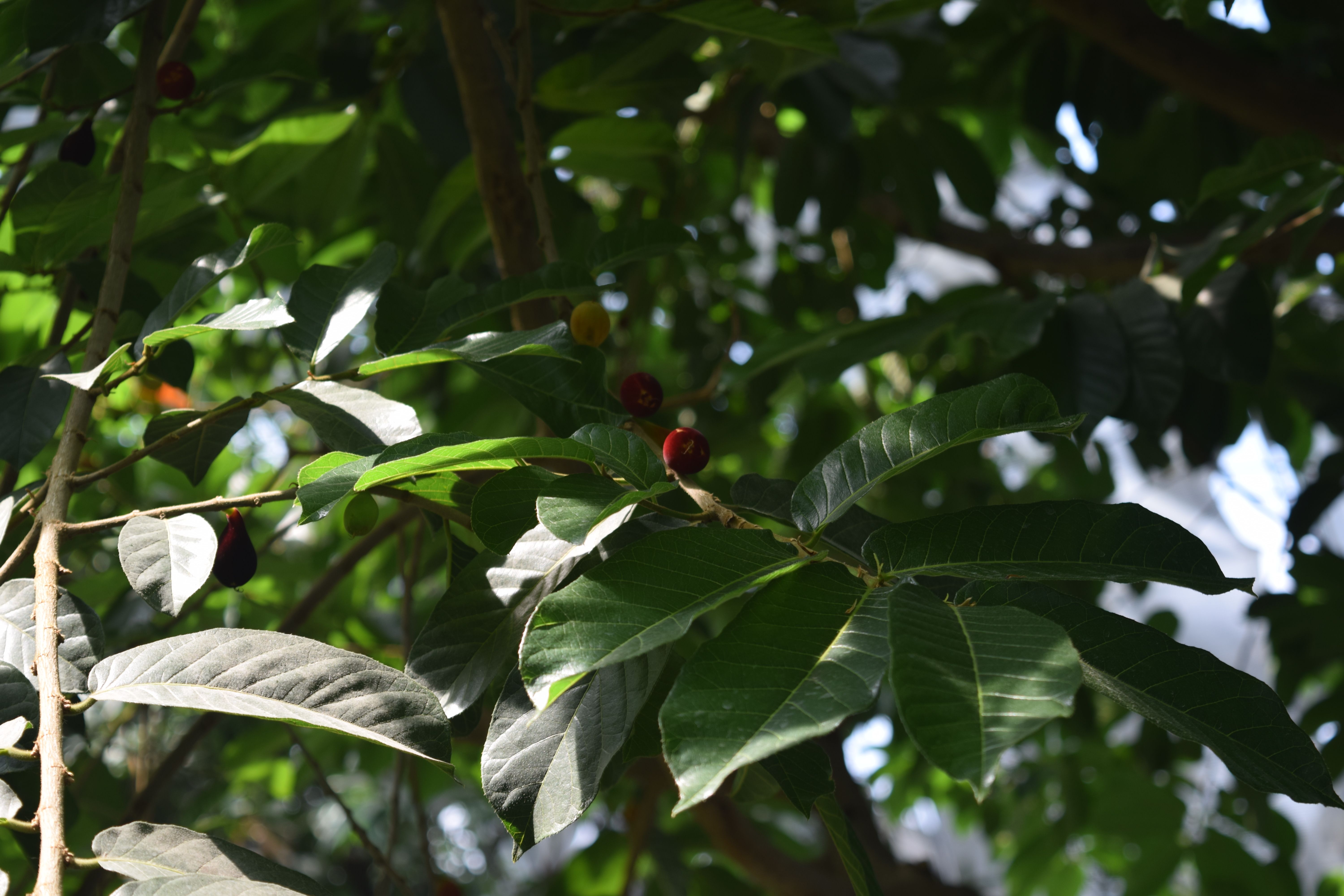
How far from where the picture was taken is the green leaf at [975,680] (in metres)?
0.28

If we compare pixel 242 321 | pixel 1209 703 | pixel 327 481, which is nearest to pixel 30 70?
pixel 242 321

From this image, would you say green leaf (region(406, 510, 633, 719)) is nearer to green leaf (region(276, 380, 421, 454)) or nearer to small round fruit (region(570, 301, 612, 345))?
green leaf (region(276, 380, 421, 454))

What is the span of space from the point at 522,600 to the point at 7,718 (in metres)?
0.22

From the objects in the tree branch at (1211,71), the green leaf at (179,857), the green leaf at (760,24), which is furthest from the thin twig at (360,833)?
the tree branch at (1211,71)

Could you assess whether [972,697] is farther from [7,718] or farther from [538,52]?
[538,52]

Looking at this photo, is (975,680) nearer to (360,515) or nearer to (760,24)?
(360,515)

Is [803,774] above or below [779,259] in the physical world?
above

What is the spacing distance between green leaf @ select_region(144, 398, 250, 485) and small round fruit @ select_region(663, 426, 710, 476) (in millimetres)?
243

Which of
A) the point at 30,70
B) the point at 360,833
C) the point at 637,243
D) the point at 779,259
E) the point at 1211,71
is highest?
the point at 30,70

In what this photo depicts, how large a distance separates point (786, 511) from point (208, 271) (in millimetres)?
351

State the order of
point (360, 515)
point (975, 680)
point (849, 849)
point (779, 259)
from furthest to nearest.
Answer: point (779, 259) → point (360, 515) → point (849, 849) → point (975, 680)

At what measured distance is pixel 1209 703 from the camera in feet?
1.16

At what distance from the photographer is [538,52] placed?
1.04 metres

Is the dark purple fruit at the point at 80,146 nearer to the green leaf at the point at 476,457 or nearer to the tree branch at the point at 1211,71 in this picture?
the green leaf at the point at 476,457
